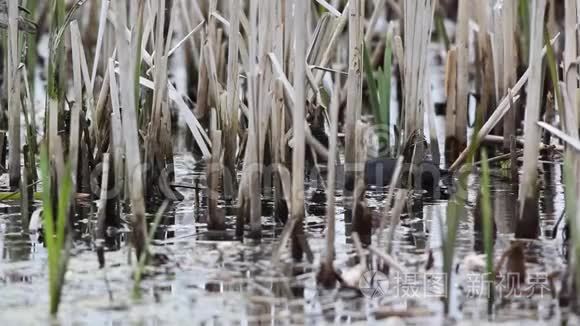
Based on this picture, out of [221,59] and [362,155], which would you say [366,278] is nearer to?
[362,155]

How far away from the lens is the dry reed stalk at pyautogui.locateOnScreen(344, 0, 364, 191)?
4078 millimetres

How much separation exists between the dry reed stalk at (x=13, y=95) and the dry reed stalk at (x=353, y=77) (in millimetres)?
1332

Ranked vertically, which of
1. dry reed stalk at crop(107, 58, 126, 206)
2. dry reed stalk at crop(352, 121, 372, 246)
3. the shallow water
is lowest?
the shallow water

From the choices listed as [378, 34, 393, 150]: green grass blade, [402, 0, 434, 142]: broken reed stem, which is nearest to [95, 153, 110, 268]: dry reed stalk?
[402, 0, 434, 142]: broken reed stem

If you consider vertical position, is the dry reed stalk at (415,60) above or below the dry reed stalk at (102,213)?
above

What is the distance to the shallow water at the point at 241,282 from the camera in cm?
304

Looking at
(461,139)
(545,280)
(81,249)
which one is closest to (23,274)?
(81,249)

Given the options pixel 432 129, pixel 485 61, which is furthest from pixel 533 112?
pixel 485 61

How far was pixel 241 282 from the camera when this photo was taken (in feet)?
11.1

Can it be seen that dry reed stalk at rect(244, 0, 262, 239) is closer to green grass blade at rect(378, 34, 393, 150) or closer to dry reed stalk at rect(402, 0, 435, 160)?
dry reed stalk at rect(402, 0, 435, 160)

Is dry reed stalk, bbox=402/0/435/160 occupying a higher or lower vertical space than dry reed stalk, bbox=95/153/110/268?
higher

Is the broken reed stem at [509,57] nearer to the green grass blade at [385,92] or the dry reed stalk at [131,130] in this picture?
the green grass blade at [385,92]

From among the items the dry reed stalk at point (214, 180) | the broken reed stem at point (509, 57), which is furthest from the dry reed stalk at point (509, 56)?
the dry reed stalk at point (214, 180)

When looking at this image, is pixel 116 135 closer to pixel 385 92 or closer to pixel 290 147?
pixel 290 147
